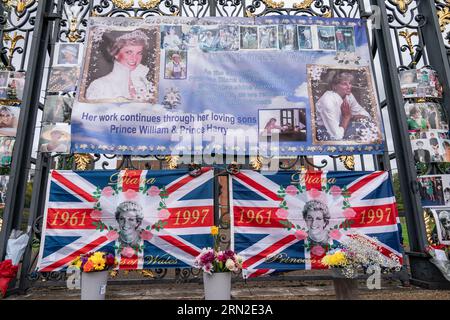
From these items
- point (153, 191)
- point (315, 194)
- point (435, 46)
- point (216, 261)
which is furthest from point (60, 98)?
point (435, 46)

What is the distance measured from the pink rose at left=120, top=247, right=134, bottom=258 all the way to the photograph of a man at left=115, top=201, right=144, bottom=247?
7 cm

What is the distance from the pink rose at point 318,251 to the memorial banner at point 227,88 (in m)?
1.73

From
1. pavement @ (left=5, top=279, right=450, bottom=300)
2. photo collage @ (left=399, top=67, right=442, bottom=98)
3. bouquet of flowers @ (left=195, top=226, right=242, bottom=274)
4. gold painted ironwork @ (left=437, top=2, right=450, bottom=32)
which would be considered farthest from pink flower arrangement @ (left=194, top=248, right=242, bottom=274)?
gold painted ironwork @ (left=437, top=2, right=450, bottom=32)

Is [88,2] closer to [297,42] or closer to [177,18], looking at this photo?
[177,18]

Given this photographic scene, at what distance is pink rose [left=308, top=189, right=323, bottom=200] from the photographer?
5152mm

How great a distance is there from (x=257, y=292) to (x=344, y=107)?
3.77m

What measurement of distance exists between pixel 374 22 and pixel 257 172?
4.00m

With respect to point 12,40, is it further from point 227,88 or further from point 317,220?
point 317,220

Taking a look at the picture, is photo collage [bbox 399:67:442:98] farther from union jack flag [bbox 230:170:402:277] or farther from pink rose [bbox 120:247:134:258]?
pink rose [bbox 120:247:134:258]

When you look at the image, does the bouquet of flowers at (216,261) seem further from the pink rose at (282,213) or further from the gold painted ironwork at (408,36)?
the gold painted ironwork at (408,36)

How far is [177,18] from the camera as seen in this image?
5836mm

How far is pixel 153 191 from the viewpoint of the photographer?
5.10 metres

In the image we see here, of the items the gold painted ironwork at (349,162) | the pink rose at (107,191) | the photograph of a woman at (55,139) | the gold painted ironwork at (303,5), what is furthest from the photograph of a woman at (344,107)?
the photograph of a woman at (55,139)

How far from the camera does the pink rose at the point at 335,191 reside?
518 cm
